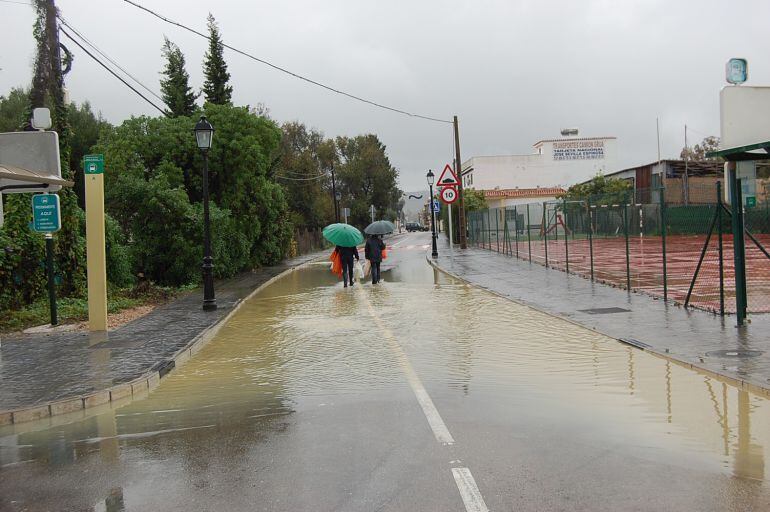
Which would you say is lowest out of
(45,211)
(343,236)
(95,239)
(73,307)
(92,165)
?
(73,307)

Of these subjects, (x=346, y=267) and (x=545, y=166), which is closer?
(x=346, y=267)

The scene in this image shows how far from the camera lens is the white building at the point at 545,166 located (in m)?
94.1

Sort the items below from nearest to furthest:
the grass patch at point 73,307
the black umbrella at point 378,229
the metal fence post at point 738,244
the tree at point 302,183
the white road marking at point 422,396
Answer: the white road marking at point 422,396 → the metal fence post at point 738,244 → the grass patch at point 73,307 → the black umbrella at point 378,229 → the tree at point 302,183

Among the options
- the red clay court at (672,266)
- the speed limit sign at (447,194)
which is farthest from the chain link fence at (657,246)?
the speed limit sign at (447,194)

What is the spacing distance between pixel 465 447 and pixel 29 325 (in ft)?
35.3

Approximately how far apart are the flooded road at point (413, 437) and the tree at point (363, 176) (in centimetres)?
6339

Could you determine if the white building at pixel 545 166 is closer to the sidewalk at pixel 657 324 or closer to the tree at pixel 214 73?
the tree at pixel 214 73

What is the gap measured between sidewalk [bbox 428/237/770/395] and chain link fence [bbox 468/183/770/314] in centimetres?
65

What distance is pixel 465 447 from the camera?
5.46 m

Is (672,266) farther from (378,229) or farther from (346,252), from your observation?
(346,252)

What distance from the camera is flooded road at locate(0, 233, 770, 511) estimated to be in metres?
4.59

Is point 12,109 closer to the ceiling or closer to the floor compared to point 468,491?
closer to the ceiling

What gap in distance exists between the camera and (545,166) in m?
95.1

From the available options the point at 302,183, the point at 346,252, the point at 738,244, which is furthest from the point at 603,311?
the point at 302,183
